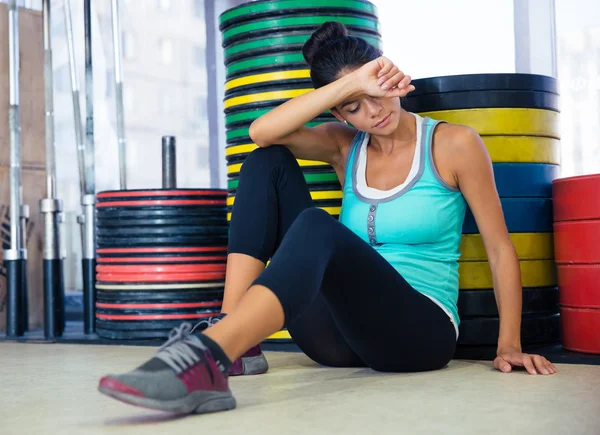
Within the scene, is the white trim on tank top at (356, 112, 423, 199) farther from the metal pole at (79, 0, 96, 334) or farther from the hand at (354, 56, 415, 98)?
the metal pole at (79, 0, 96, 334)

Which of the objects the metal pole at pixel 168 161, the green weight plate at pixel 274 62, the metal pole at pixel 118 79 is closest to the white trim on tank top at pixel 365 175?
the green weight plate at pixel 274 62

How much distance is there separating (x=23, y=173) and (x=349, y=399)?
101 inches

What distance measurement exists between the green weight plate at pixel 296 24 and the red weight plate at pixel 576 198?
880mm

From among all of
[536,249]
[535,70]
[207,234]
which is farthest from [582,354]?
[207,234]

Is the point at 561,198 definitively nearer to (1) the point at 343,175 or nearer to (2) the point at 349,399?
(1) the point at 343,175

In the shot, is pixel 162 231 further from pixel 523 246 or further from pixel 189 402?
pixel 189 402

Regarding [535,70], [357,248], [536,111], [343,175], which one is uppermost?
[535,70]

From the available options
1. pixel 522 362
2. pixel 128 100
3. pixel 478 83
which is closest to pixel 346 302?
pixel 522 362

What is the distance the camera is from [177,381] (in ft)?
4.99

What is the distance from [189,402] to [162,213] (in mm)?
1917

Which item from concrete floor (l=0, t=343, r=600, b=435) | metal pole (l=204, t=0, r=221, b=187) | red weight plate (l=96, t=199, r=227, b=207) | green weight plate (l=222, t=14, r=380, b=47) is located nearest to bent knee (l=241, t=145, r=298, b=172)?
concrete floor (l=0, t=343, r=600, b=435)

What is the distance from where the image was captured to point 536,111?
103 inches

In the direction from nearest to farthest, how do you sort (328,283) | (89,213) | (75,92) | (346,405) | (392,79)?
(346,405)
(328,283)
(392,79)
(89,213)
(75,92)

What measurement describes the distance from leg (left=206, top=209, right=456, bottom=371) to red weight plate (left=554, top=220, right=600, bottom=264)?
0.60m
